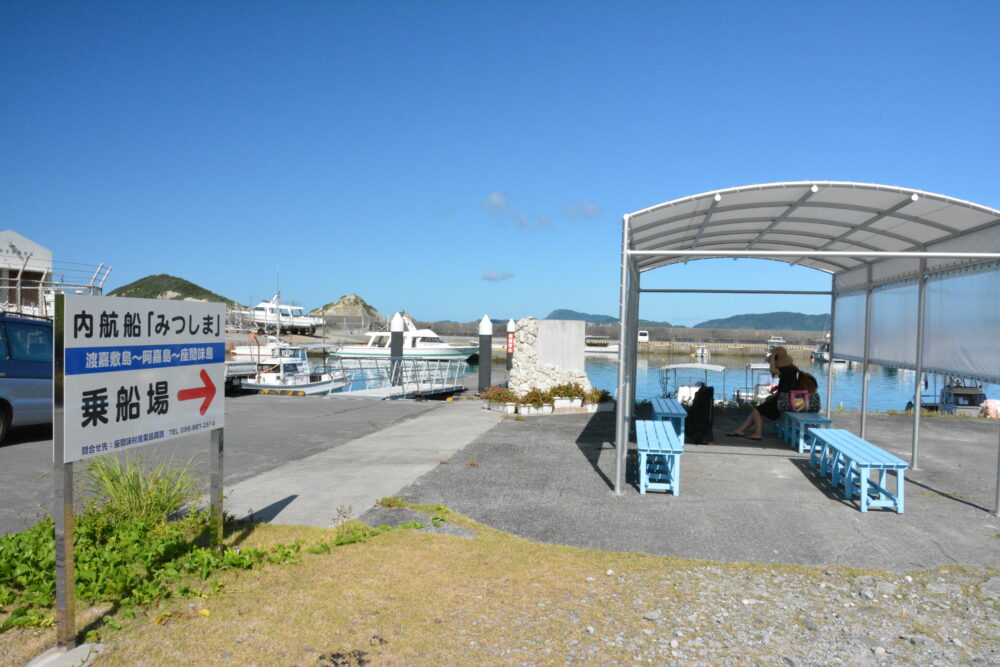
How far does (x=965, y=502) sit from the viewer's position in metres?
6.62

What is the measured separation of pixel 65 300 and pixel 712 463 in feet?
23.5

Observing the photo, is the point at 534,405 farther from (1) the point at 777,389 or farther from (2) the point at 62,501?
(2) the point at 62,501

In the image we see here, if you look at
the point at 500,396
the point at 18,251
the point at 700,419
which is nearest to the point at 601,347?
the point at 18,251

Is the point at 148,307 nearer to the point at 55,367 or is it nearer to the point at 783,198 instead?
the point at 55,367

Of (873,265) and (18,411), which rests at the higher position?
(873,265)

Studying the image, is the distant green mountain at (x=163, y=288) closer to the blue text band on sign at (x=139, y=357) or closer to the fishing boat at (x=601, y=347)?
the fishing boat at (x=601, y=347)

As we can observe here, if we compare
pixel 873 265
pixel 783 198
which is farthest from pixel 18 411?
pixel 873 265

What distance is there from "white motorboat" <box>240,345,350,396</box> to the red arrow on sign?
1687cm

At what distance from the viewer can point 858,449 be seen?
6793 millimetres

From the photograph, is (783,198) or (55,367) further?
(783,198)

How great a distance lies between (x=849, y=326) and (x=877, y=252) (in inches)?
174

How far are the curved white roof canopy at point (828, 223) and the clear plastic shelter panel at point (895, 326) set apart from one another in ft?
0.95

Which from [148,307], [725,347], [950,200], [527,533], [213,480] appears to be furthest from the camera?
[725,347]

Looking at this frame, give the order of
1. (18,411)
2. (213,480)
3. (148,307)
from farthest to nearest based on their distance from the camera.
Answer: (18,411) → (213,480) → (148,307)
